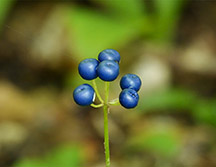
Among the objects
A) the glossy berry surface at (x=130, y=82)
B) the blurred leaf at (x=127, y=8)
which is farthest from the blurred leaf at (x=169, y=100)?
the glossy berry surface at (x=130, y=82)

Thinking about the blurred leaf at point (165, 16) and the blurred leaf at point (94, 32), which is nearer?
→ the blurred leaf at point (94, 32)

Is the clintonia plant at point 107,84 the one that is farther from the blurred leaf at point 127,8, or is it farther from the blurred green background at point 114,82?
the blurred leaf at point 127,8

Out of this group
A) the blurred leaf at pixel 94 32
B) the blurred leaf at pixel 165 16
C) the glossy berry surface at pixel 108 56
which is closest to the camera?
the glossy berry surface at pixel 108 56

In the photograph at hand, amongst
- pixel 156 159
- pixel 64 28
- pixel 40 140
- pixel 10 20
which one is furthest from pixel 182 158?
pixel 10 20

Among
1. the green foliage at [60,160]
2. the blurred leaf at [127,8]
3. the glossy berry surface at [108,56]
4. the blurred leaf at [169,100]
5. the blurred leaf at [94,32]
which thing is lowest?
the green foliage at [60,160]

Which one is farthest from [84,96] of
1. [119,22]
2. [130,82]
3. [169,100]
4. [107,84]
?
[119,22]

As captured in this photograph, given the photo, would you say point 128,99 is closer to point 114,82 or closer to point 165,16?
point 114,82

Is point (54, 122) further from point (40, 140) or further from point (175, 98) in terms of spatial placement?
point (175, 98)
